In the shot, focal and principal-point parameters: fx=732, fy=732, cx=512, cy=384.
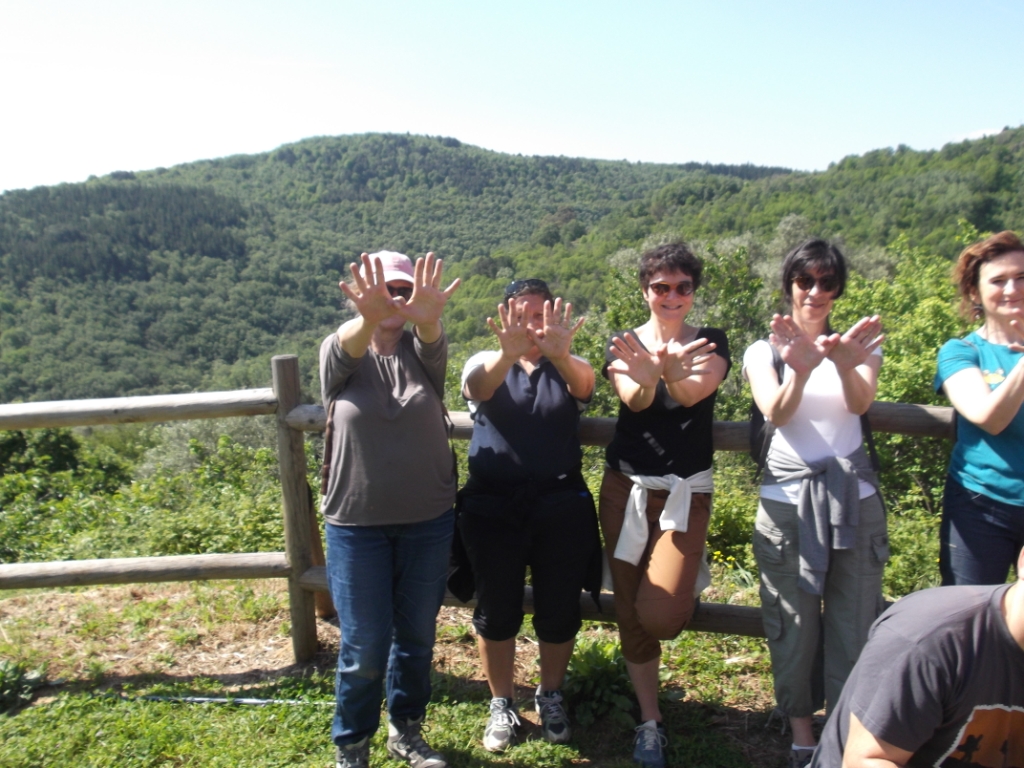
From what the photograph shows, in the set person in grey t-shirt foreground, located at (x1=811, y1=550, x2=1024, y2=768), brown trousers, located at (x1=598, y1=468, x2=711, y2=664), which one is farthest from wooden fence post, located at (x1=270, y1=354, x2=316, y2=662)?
person in grey t-shirt foreground, located at (x1=811, y1=550, x2=1024, y2=768)

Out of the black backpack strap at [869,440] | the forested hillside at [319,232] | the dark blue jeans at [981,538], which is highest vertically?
the forested hillside at [319,232]

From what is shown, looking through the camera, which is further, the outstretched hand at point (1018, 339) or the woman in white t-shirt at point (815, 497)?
the woman in white t-shirt at point (815, 497)

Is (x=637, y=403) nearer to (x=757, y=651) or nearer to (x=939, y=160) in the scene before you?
(x=757, y=651)

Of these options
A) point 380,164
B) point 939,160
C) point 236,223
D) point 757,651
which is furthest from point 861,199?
point 380,164

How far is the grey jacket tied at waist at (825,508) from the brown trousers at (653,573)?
36 centimetres

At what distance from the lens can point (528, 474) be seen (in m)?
2.75

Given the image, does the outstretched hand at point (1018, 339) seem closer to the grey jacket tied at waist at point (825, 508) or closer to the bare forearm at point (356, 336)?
the grey jacket tied at waist at point (825, 508)

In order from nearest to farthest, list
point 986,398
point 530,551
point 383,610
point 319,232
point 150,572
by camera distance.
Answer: point 986,398, point 383,610, point 530,551, point 150,572, point 319,232

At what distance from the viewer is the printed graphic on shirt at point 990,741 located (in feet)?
5.13

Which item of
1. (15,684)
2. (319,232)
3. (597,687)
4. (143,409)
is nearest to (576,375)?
(597,687)

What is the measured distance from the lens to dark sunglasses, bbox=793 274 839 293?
255cm

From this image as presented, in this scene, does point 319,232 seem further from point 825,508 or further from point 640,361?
point 825,508

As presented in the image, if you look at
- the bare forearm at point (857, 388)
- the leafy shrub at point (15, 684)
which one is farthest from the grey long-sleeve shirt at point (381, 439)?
the leafy shrub at point (15, 684)

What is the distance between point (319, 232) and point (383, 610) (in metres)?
116
